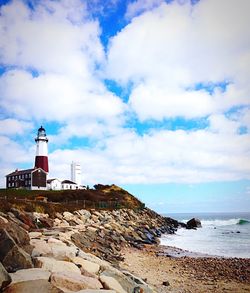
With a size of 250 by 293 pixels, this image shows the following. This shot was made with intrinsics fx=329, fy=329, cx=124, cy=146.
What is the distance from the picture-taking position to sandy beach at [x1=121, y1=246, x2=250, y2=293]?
460 inches

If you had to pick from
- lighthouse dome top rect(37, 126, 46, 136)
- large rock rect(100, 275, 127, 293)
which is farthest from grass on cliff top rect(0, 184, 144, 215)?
lighthouse dome top rect(37, 126, 46, 136)

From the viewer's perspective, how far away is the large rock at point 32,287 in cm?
564

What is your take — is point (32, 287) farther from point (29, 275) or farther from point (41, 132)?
point (41, 132)

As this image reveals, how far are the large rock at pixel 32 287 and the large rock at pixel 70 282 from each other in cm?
25

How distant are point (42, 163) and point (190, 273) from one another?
172 ft

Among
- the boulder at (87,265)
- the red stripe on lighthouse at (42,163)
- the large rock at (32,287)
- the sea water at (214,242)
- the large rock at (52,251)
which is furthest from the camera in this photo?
the red stripe on lighthouse at (42,163)

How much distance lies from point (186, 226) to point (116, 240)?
35777 mm

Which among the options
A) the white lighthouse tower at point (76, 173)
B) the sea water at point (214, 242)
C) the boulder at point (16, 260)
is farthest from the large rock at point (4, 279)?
the white lighthouse tower at point (76, 173)

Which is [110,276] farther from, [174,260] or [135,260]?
[174,260]

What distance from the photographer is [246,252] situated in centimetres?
2245

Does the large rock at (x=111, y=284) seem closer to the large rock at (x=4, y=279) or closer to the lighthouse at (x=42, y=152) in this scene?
the large rock at (x=4, y=279)

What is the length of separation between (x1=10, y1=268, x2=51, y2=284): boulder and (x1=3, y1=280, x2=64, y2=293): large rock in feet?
0.50

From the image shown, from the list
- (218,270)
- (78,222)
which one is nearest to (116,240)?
(78,222)

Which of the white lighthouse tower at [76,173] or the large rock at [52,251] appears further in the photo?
the white lighthouse tower at [76,173]
